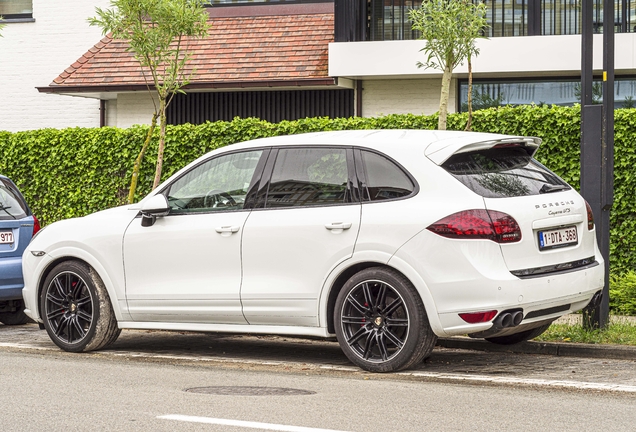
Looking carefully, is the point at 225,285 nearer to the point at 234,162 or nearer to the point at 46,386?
the point at 234,162

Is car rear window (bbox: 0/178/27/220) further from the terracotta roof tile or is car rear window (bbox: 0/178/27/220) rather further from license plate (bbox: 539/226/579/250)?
the terracotta roof tile

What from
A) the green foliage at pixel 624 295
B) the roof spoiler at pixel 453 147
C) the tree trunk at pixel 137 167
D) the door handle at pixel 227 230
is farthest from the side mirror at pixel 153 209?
the green foliage at pixel 624 295

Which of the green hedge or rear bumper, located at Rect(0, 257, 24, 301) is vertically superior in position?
the green hedge

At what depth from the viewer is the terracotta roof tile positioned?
1783cm

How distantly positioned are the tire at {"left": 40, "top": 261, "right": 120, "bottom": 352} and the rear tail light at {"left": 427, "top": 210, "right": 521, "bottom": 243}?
3187mm

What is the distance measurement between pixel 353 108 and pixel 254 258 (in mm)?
10308

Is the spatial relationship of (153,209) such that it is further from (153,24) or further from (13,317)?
(153,24)

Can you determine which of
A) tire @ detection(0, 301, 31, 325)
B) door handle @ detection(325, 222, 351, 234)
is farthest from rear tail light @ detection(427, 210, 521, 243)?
tire @ detection(0, 301, 31, 325)

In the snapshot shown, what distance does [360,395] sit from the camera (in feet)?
22.4

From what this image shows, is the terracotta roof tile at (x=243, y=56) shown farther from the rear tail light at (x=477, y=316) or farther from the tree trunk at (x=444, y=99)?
the rear tail light at (x=477, y=316)

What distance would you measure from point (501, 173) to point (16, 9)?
15.7 m

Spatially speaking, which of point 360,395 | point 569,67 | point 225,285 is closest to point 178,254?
point 225,285

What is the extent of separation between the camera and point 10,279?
1066cm

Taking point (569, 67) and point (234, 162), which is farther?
point (569, 67)
